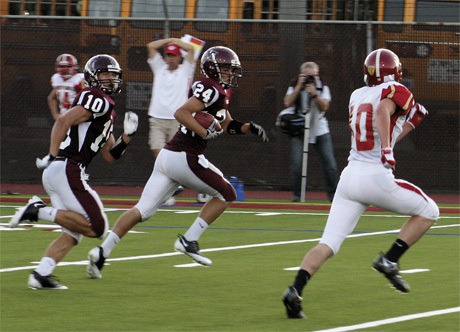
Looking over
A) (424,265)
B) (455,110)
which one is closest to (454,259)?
(424,265)

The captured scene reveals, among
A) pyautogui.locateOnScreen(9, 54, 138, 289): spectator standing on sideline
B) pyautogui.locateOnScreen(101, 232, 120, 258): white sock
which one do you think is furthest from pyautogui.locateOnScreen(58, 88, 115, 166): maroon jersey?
pyautogui.locateOnScreen(101, 232, 120, 258): white sock

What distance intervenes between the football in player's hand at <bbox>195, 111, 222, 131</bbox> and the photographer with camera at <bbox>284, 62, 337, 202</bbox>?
5.23m

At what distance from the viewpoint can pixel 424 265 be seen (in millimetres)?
10273

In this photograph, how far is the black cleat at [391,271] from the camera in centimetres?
842

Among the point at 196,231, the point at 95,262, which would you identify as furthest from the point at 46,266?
the point at 196,231

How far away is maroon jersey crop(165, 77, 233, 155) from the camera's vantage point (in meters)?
9.77

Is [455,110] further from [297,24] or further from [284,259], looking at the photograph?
[284,259]

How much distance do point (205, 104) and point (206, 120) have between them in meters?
0.14

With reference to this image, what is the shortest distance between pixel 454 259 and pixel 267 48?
25.7 feet

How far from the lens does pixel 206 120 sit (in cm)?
986

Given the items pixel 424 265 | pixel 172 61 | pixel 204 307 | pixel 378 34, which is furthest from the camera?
pixel 378 34

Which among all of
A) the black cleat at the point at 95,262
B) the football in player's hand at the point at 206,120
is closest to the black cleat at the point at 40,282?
the black cleat at the point at 95,262

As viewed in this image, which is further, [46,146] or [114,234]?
[46,146]

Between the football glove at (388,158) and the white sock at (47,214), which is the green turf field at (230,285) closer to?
the white sock at (47,214)
